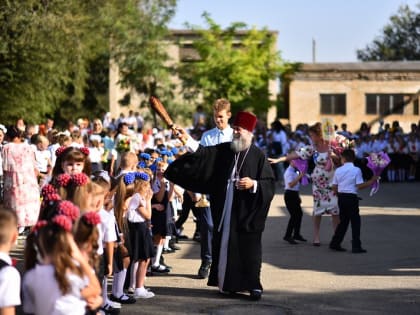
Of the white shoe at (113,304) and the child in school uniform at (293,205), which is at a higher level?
the child in school uniform at (293,205)

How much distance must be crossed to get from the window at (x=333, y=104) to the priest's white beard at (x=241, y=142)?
42210mm

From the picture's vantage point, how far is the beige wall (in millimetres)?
50906

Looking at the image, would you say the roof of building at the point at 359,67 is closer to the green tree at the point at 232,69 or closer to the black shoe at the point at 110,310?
the green tree at the point at 232,69

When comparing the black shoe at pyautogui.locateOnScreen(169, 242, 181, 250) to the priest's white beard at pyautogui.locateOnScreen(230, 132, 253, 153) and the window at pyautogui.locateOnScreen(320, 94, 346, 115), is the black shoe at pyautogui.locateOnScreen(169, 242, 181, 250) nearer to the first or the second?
the priest's white beard at pyautogui.locateOnScreen(230, 132, 253, 153)

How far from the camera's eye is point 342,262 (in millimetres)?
11727

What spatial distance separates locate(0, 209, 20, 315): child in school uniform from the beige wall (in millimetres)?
45977

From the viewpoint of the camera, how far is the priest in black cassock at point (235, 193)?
929 cm

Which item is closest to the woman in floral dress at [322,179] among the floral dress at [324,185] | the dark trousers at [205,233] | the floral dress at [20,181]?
the floral dress at [324,185]

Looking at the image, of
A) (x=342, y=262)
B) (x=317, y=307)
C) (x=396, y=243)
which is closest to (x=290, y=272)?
(x=342, y=262)

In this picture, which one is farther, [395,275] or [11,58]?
[11,58]

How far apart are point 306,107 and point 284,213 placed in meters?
32.8

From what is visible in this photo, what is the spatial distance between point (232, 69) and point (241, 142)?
119 feet

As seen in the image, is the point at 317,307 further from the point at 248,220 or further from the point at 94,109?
the point at 94,109

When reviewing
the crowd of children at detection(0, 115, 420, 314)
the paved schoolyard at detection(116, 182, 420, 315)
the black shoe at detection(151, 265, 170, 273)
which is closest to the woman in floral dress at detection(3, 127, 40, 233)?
the crowd of children at detection(0, 115, 420, 314)
